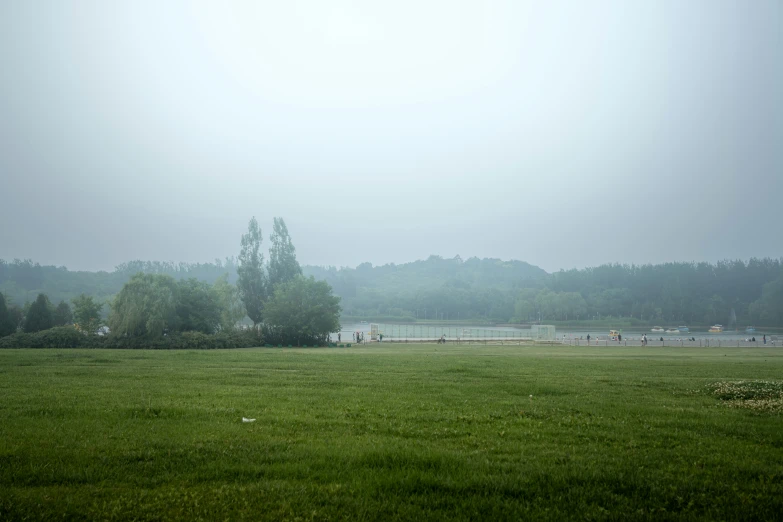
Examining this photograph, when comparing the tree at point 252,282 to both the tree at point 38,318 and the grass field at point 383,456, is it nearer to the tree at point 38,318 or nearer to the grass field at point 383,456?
the tree at point 38,318

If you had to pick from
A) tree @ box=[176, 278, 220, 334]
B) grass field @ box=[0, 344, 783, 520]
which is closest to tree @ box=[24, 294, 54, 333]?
tree @ box=[176, 278, 220, 334]

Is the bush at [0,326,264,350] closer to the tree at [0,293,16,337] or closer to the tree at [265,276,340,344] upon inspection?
the tree at [265,276,340,344]

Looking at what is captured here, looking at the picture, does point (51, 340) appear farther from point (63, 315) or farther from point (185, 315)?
point (63, 315)

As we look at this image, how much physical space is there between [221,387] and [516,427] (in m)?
11.2

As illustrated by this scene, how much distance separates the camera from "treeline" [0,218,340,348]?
2282 inches

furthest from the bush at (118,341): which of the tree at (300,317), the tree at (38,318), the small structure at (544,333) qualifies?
the small structure at (544,333)

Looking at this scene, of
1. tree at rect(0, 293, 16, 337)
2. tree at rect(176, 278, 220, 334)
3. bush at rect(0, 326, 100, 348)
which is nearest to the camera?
bush at rect(0, 326, 100, 348)

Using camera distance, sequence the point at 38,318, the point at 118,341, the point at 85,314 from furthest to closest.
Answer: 1. the point at 85,314
2. the point at 38,318
3. the point at 118,341

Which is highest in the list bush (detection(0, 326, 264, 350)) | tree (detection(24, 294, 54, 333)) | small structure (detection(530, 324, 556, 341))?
tree (detection(24, 294, 54, 333))

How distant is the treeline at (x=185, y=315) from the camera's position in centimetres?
5797

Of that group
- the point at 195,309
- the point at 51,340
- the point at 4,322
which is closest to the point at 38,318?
the point at 4,322

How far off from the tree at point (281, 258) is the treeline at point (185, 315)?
575 mm

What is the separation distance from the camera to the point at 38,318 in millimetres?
66562

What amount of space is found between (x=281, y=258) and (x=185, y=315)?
106 feet
